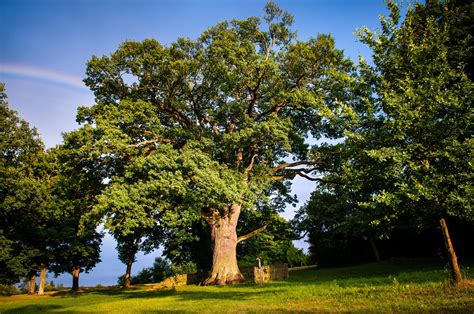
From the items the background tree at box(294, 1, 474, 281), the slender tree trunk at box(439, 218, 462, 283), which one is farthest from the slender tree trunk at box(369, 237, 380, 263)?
the slender tree trunk at box(439, 218, 462, 283)

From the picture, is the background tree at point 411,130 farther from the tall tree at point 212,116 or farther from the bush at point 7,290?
the bush at point 7,290

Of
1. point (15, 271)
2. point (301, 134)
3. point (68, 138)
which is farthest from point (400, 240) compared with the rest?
point (15, 271)

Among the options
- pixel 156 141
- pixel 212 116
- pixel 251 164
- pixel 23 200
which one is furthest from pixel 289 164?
pixel 23 200

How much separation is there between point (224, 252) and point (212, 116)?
10527 millimetres

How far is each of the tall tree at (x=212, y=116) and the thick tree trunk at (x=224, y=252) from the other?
8 cm

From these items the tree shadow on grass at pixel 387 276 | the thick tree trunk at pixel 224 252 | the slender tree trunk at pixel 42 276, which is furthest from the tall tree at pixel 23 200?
the tree shadow on grass at pixel 387 276

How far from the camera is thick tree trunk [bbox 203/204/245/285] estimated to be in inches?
1008

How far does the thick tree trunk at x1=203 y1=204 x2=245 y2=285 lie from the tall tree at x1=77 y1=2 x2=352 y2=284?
0.25 feet

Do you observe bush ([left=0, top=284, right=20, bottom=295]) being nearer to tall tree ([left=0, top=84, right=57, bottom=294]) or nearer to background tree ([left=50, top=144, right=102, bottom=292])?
tall tree ([left=0, top=84, right=57, bottom=294])

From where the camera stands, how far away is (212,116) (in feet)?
89.7

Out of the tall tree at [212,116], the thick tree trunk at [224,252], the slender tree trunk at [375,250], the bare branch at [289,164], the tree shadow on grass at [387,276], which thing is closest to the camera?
the tree shadow on grass at [387,276]

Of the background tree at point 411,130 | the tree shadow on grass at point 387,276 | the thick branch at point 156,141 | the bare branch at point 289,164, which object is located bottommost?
the tree shadow on grass at point 387,276

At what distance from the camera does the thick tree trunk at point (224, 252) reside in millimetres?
25594

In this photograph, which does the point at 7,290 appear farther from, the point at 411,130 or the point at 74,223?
the point at 411,130
